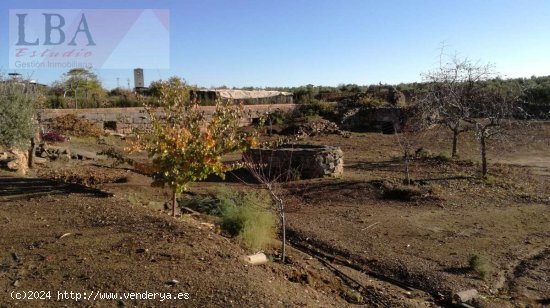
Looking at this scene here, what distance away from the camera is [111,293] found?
455cm

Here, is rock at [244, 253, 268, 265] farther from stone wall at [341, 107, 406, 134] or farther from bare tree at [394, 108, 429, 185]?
stone wall at [341, 107, 406, 134]

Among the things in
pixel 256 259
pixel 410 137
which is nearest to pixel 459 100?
pixel 410 137

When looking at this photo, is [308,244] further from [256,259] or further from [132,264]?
[132,264]

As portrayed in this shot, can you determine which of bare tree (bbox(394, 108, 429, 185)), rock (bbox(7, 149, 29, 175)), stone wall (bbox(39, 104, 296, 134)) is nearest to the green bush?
bare tree (bbox(394, 108, 429, 185))

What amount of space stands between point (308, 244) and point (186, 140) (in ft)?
8.20

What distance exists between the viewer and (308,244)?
7.98 metres

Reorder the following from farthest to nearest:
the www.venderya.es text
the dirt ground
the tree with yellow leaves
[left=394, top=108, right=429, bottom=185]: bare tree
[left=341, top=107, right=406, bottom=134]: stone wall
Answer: [left=341, top=107, right=406, bottom=134]: stone wall, [left=394, top=108, right=429, bottom=185]: bare tree, the tree with yellow leaves, the dirt ground, the www.venderya.es text

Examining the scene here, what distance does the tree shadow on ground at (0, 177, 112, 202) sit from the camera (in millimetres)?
8672

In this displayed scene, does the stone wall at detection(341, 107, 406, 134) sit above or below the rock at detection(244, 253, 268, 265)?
→ above

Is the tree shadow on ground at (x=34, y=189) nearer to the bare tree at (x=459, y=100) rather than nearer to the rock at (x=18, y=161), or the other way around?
the rock at (x=18, y=161)

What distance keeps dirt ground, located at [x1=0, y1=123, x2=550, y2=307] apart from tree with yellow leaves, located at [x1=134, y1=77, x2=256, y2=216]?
2.30 ft

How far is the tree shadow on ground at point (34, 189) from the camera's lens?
28.5ft

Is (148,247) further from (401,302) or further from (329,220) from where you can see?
(329,220)

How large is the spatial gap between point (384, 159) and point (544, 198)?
6.07 meters
